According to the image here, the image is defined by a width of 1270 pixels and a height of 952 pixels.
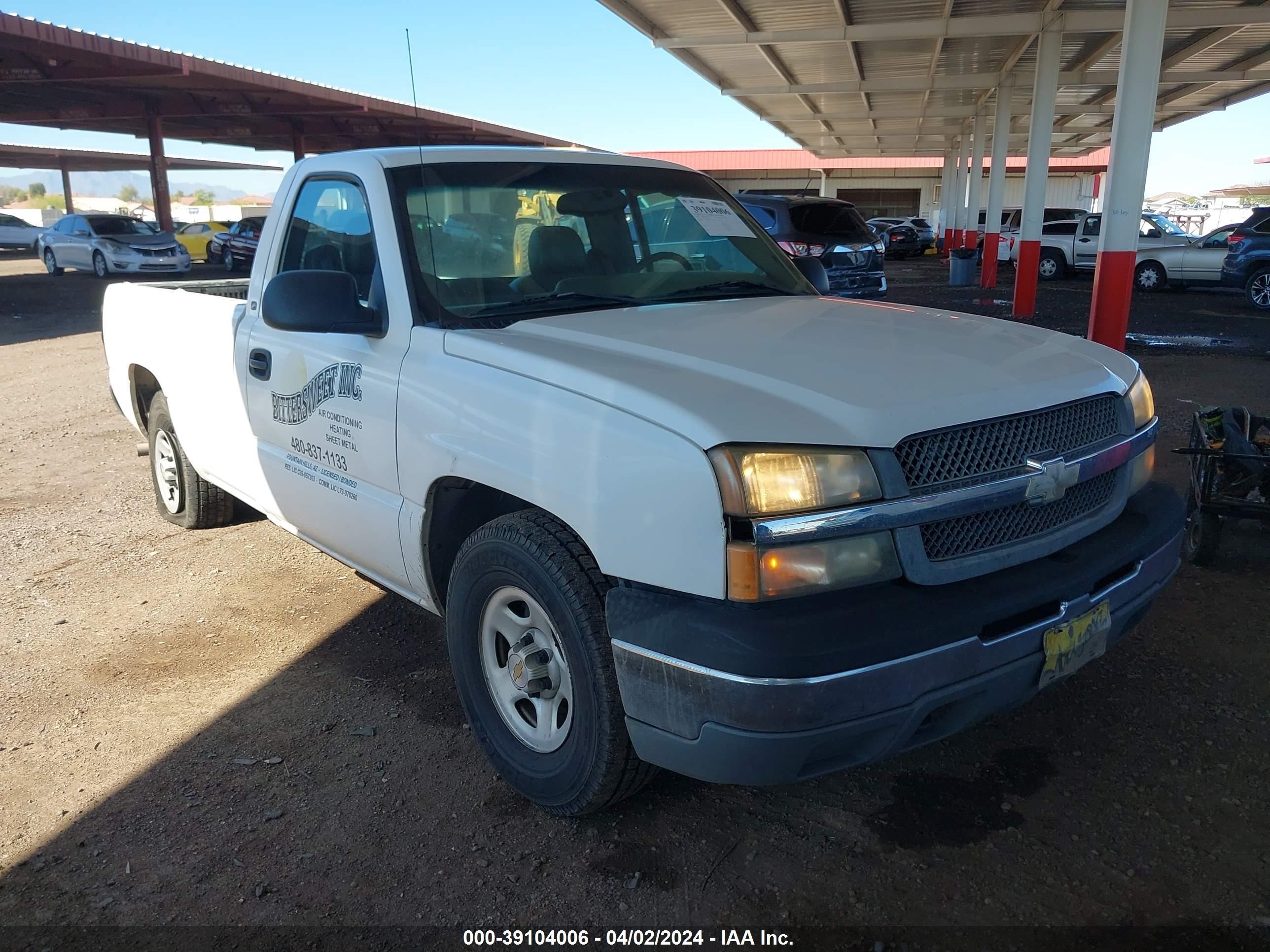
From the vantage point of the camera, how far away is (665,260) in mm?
3617

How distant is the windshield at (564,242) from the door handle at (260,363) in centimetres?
94

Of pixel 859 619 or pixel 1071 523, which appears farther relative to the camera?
pixel 1071 523

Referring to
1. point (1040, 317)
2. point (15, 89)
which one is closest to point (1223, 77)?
point (1040, 317)

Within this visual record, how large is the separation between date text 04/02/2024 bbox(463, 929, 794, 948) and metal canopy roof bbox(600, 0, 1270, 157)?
15410mm

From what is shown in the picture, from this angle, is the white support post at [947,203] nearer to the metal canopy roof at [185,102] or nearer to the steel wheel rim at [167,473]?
the metal canopy roof at [185,102]

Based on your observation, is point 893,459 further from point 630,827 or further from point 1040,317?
point 1040,317

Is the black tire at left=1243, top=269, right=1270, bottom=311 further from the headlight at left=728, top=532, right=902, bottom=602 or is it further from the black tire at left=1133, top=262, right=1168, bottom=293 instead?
the headlight at left=728, top=532, right=902, bottom=602

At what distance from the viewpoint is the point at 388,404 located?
302cm

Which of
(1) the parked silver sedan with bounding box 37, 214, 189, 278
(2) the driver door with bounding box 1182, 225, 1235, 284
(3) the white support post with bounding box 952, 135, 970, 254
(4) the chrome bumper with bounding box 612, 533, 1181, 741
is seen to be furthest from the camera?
(3) the white support post with bounding box 952, 135, 970, 254

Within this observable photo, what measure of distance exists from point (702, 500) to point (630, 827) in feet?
3.82

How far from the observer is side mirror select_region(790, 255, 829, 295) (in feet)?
13.7

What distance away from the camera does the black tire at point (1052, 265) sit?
80.8 feet

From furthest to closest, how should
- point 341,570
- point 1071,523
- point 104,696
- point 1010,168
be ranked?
1. point 1010,168
2. point 341,570
3. point 104,696
4. point 1071,523

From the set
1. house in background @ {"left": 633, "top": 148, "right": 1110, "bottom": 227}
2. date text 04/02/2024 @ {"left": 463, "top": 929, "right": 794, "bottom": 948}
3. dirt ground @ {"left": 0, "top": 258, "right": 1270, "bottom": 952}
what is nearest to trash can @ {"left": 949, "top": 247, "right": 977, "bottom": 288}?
dirt ground @ {"left": 0, "top": 258, "right": 1270, "bottom": 952}
